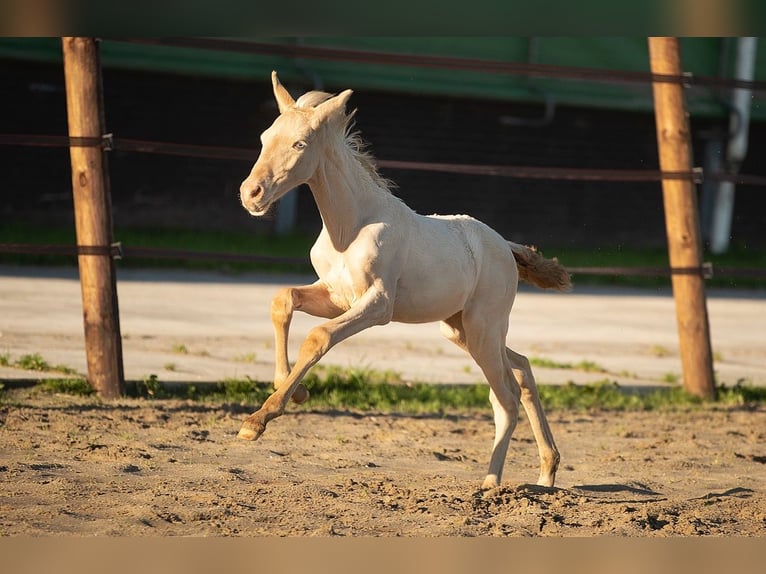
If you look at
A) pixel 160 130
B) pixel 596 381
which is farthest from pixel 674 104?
pixel 160 130

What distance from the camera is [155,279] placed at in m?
11.8

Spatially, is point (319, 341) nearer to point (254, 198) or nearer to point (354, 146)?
point (254, 198)

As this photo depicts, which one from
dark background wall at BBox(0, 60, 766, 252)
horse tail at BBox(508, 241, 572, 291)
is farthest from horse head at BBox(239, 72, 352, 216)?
dark background wall at BBox(0, 60, 766, 252)

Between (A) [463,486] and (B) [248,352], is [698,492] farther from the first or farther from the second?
(B) [248,352]

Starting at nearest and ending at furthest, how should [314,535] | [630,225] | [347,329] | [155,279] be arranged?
[314,535], [347,329], [155,279], [630,225]

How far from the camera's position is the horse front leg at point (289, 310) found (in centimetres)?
419

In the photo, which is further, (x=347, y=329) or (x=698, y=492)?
(x=698, y=492)

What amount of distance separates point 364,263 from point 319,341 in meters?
0.38

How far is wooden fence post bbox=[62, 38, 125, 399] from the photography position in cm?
641

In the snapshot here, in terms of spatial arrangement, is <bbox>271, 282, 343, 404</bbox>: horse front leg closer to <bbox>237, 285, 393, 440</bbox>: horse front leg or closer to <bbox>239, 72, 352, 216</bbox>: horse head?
<bbox>237, 285, 393, 440</bbox>: horse front leg

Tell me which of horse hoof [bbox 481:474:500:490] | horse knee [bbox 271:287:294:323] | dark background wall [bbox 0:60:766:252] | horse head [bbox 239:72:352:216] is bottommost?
horse hoof [bbox 481:474:500:490]

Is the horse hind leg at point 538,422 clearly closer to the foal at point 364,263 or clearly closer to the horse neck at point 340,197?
the foal at point 364,263

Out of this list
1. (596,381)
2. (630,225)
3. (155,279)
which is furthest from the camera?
(630,225)

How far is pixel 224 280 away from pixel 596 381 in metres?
5.49
